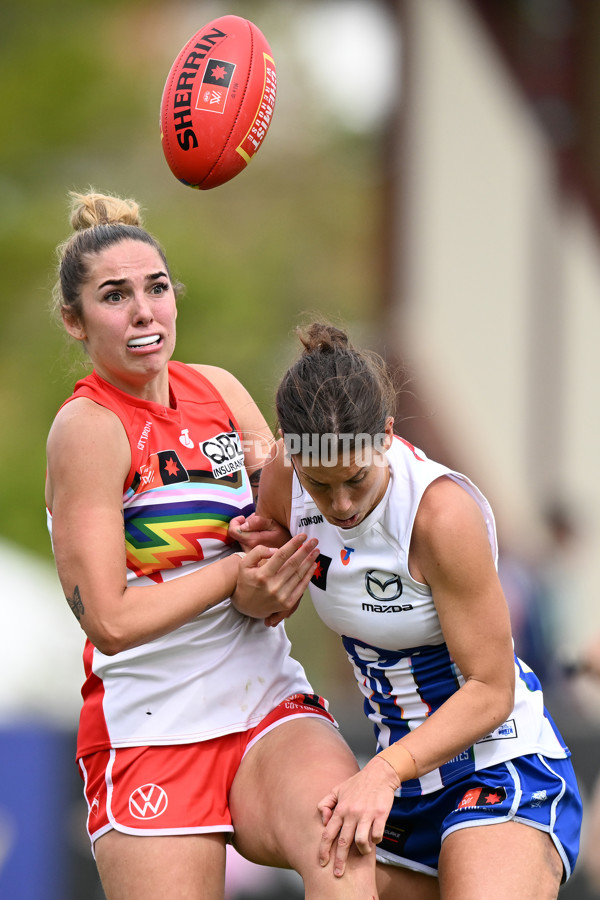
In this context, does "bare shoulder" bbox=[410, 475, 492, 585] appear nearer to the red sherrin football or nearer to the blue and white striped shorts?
the blue and white striped shorts

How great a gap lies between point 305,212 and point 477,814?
1887cm

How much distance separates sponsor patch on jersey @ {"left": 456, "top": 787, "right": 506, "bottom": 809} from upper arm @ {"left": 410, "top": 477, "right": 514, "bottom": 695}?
0.28m

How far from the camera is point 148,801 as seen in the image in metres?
3.21

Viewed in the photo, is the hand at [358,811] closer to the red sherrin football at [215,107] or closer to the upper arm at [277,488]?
the upper arm at [277,488]

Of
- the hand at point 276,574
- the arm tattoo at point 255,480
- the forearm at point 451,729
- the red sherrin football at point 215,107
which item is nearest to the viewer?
the forearm at point 451,729

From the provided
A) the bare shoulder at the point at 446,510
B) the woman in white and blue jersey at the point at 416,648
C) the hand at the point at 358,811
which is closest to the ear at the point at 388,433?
the woman in white and blue jersey at the point at 416,648

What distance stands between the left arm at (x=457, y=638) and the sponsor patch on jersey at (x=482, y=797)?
20cm

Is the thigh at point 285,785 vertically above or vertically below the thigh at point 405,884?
above

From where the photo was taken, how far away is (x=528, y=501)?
1268cm

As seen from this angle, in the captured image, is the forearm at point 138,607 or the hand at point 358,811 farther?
the forearm at point 138,607

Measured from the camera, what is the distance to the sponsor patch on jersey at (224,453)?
341 centimetres

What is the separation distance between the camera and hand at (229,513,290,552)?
3.35 m

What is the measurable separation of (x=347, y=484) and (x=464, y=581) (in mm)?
371

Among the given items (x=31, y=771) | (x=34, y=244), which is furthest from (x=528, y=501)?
(x=31, y=771)
